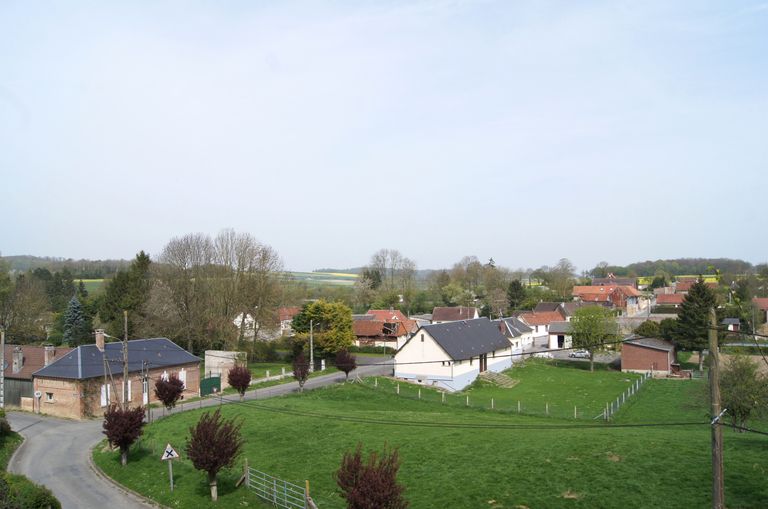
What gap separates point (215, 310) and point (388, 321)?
27.8 meters

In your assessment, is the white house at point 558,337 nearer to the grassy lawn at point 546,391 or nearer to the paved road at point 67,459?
the grassy lawn at point 546,391

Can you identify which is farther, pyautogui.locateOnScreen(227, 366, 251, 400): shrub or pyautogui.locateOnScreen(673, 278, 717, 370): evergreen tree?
pyautogui.locateOnScreen(673, 278, 717, 370): evergreen tree

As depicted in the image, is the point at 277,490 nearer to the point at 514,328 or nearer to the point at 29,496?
the point at 29,496

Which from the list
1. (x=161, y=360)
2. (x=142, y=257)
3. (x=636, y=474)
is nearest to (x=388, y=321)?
(x=142, y=257)

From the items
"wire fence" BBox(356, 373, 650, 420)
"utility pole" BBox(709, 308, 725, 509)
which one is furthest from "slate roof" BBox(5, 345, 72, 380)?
"utility pole" BBox(709, 308, 725, 509)

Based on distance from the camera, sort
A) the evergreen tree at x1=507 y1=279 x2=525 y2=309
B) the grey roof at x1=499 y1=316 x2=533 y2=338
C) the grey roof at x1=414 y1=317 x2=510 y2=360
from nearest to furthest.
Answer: the grey roof at x1=414 y1=317 x2=510 y2=360, the grey roof at x1=499 y1=316 x2=533 y2=338, the evergreen tree at x1=507 y1=279 x2=525 y2=309

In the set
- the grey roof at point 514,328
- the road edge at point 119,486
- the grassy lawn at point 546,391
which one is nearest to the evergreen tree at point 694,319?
the grassy lawn at point 546,391

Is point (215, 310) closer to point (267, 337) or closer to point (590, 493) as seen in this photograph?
point (267, 337)

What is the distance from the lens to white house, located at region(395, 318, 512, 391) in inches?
1871

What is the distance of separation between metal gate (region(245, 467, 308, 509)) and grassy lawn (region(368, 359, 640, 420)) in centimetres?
2016

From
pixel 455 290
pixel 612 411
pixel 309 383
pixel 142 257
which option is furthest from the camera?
pixel 455 290

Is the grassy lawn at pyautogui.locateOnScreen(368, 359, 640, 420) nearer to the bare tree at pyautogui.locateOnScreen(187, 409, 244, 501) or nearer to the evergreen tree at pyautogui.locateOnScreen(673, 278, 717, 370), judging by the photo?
the evergreen tree at pyautogui.locateOnScreen(673, 278, 717, 370)

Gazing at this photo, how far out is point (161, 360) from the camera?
44156 mm

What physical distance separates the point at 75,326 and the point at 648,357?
6621cm
